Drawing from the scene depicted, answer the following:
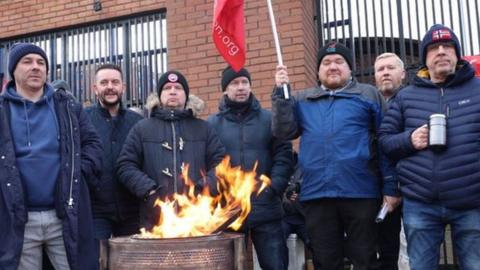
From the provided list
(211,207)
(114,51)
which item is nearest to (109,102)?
(211,207)

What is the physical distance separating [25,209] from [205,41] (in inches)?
137

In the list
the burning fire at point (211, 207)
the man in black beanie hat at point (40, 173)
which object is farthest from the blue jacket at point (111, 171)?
the burning fire at point (211, 207)

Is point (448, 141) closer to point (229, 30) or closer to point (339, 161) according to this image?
point (339, 161)

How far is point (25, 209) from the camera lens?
384cm

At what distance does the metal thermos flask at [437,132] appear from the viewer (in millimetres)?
3701

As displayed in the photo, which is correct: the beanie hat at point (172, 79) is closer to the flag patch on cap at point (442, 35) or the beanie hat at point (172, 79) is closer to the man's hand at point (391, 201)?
the man's hand at point (391, 201)

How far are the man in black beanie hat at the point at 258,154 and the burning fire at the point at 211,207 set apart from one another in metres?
0.10

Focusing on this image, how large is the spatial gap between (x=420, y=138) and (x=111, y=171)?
2389 millimetres

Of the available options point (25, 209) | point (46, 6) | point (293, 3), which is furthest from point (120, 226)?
point (46, 6)

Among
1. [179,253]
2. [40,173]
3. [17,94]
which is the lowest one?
[179,253]

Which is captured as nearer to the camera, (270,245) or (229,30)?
(270,245)

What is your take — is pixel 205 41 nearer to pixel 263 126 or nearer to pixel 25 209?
pixel 263 126

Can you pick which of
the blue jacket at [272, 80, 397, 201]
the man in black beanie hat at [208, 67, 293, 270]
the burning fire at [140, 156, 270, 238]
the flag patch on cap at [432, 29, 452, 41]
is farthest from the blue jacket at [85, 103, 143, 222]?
the flag patch on cap at [432, 29, 452, 41]

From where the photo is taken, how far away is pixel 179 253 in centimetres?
328
